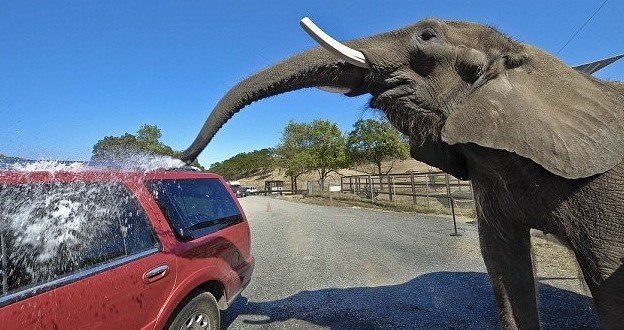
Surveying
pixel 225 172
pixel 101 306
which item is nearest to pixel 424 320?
pixel 101 306

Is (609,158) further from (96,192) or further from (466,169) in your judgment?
(96,192)

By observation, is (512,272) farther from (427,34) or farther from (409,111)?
(427,34)

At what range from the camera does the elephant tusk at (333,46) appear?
7.25 ft

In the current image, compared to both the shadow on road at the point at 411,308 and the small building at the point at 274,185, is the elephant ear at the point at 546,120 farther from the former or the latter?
the small building at the point at 274,185

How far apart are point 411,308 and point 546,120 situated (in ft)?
11.5

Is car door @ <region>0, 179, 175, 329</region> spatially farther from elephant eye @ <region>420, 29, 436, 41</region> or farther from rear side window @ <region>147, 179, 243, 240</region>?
elephant eye @ <region>420, 29, 436, 41</region>

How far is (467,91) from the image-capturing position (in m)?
2.37

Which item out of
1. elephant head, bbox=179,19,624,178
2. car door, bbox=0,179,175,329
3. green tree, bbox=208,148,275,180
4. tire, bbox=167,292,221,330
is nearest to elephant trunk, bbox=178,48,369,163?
elephant head, bbox=179,19,624,178

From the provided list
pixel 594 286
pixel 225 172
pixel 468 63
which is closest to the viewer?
pixel 594 286

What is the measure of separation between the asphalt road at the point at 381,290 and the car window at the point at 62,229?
2281 millimetres

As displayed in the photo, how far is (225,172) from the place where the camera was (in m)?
90.2

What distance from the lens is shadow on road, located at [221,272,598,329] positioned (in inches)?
175

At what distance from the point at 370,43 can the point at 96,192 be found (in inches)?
83.8

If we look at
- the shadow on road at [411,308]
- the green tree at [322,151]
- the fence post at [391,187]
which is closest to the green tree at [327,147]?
the green tree at [322,151]
